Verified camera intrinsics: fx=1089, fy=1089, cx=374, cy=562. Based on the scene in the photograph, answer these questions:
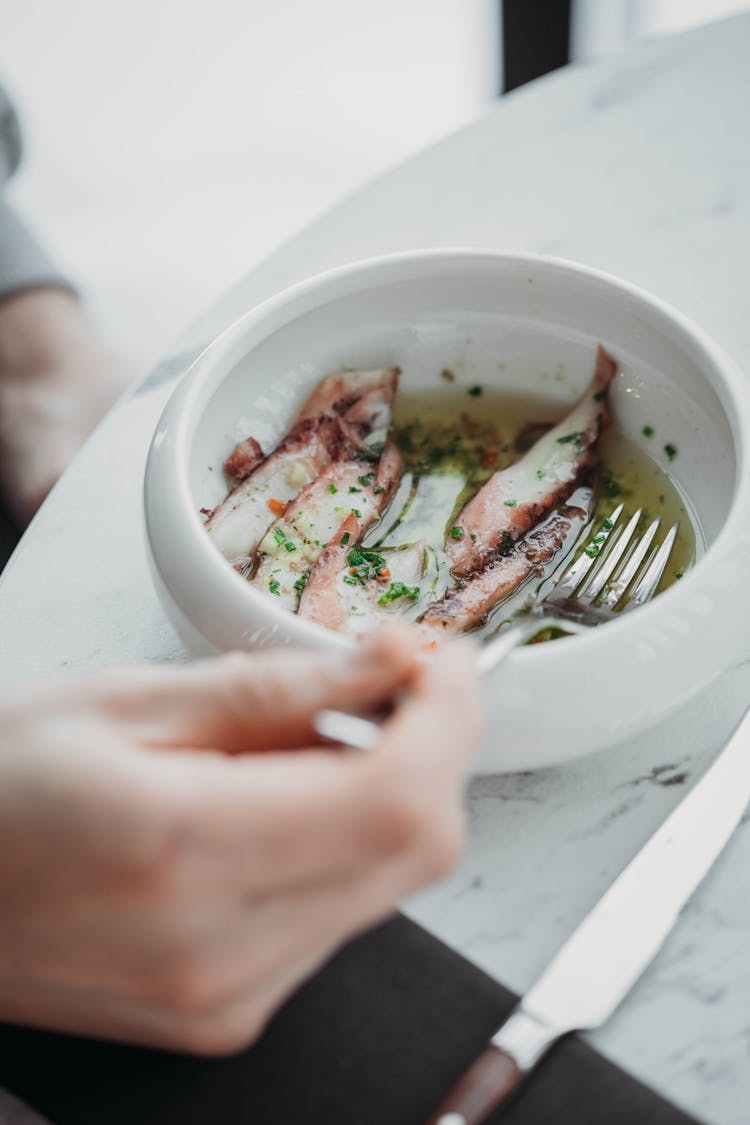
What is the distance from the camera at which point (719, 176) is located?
131 centimetres

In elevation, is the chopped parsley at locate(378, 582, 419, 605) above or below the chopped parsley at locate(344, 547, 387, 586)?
below

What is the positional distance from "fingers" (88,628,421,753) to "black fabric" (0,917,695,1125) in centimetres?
21

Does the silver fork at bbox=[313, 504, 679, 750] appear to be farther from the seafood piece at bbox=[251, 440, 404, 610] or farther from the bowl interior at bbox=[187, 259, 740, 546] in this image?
the seafood piece at bbox=[251, 440, 404, 610]

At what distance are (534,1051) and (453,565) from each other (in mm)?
394

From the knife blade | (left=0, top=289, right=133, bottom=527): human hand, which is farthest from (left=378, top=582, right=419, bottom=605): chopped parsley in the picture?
(left=0, top=289, right=133, bottom=527): human hand

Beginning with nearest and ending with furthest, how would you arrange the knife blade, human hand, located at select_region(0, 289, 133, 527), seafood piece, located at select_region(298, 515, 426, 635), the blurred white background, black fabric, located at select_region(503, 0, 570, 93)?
the knife blade < seafood piece, located at select_region(298, 515, 426, 635) < human hand, located at select_region(0, 289, 133, 527) < black fabric, located at select_region(503, 0, 570, 93) < the blurred white background

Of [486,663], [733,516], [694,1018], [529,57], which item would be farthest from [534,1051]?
[529,57]

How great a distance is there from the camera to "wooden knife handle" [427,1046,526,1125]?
59 cm

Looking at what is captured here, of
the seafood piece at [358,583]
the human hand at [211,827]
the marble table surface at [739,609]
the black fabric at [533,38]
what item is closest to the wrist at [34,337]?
the marble table surface at [739,609]

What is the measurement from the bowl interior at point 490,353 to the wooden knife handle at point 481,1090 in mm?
441

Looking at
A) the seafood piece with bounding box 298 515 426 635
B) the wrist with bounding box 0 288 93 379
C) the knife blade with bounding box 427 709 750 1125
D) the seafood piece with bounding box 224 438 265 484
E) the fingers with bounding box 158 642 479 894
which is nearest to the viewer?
the fingers with bounding box 158 642 479 894

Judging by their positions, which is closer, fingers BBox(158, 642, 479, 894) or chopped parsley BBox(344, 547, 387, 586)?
fingers BBox(158, 642, 479, 894)

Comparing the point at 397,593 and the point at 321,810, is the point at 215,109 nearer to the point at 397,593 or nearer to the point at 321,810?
the point at 397,593

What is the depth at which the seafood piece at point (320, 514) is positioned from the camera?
0.88m
